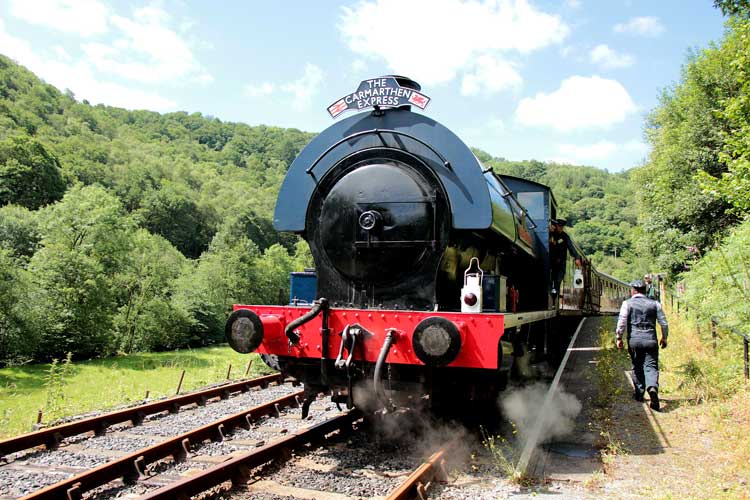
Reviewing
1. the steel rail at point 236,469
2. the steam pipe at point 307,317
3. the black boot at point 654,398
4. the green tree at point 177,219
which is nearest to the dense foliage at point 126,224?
the green tree at point 177,219

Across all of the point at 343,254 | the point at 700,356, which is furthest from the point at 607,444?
the point at 700,356

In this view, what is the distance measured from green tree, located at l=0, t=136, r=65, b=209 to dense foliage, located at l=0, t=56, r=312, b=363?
0.34ft

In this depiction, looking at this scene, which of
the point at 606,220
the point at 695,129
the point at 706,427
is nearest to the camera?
the point at 706,427

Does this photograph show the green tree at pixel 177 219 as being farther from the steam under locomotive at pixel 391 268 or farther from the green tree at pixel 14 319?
the steam under locomotive at pixel 391 268

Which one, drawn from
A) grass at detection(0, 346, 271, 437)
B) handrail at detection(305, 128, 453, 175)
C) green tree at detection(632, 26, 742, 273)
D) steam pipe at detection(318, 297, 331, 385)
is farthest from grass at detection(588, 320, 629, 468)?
green tree at detection(632, 26, 742, 273)

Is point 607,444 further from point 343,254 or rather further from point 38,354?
point 38,354

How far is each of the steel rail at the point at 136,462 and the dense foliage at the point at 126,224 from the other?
458 cm

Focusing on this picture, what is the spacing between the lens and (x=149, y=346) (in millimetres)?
28734

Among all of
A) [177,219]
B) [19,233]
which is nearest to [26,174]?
[19,233]

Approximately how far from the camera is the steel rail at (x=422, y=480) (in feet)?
13.2

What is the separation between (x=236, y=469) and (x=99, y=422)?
2900 mm

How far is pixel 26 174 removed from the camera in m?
53.2

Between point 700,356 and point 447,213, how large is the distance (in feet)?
23.1

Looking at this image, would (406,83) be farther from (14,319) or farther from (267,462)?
(14,319)
